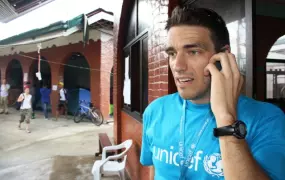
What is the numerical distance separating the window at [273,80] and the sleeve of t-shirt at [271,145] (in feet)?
19.2

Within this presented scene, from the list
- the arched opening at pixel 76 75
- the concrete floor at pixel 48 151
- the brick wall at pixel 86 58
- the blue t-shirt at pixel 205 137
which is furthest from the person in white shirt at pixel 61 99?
the blue t-shirt at pixel 205 137

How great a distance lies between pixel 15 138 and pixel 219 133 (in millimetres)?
8967

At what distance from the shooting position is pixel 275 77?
20.4ft

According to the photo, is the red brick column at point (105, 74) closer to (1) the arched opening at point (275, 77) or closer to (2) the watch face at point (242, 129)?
(1) the arched opening at point (275, 77)

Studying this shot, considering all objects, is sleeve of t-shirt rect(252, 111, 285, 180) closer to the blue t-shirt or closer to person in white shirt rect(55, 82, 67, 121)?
the blue t-shirt

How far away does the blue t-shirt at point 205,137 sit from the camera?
2.98 feet

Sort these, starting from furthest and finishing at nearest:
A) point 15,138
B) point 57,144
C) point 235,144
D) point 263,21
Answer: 1. point 15,138
2. point 57,144
3. point 263,21
4. point 235,144

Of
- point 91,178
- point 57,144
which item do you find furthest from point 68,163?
point 57,144

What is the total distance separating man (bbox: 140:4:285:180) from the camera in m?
0.89

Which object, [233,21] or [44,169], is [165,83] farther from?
[44,169]

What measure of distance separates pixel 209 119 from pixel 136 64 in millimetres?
3710

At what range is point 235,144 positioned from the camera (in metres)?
0.88

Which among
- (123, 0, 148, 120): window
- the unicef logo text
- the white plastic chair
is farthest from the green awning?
the unicef logo text

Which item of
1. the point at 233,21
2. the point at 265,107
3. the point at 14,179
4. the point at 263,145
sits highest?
the point at 233,21
